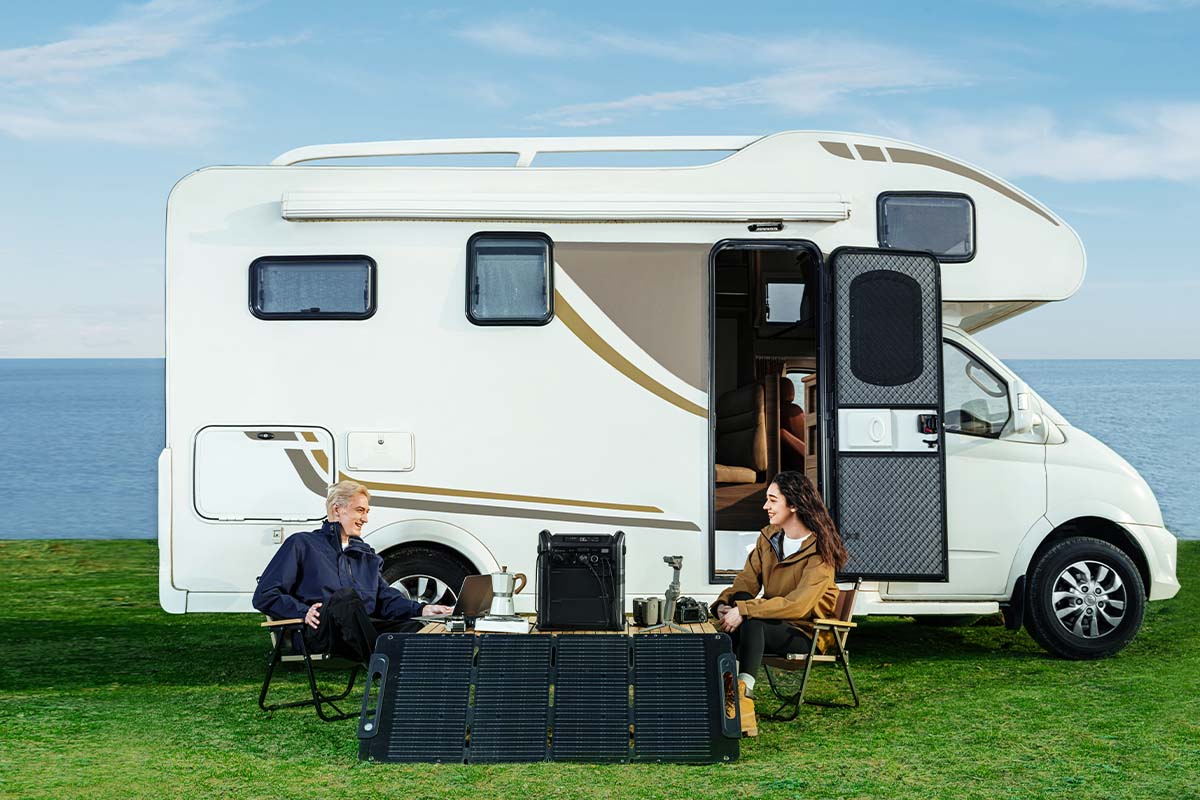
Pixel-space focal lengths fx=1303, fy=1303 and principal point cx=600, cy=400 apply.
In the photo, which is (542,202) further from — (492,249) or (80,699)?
(80,699)

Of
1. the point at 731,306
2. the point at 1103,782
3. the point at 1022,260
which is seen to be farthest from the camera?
the point at 731,306

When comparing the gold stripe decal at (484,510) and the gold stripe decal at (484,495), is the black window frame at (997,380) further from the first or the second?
the gold stripe decal at (484,495)

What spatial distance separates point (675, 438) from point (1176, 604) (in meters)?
4.61

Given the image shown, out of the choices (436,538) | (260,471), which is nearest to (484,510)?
(436,538)

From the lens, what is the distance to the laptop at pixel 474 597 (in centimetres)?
501

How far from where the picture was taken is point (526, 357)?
611 cm

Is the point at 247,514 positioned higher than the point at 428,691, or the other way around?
the point at 247,514

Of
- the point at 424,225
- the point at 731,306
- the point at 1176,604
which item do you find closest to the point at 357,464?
the point at 424,225

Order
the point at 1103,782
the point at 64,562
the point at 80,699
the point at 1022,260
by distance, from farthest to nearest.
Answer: the point at 64,562 < the point at 1022,260 < the point at 80,699 < the point at 1103,782

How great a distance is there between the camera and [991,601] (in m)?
6.48

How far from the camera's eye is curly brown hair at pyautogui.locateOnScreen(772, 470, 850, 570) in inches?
204

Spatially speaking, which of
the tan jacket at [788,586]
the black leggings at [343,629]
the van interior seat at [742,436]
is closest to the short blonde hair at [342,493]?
the black leggings at [343,629]

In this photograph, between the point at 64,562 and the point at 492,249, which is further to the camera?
the point at 64,562

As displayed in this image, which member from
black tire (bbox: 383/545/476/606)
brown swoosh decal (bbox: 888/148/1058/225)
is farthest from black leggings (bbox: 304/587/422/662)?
brown swoosh decal (bbox: 888/148/1058/225)
